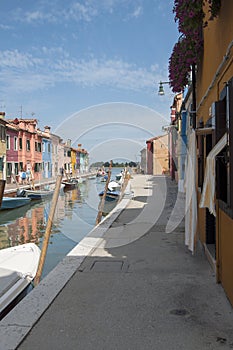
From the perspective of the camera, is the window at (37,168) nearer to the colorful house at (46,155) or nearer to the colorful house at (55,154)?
the colorful house at (46,155)

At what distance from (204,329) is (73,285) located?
6.74 ft

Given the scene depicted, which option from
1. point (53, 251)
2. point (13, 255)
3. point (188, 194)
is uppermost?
point (188, 194)

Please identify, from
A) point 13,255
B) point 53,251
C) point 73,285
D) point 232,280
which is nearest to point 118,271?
point 73,285

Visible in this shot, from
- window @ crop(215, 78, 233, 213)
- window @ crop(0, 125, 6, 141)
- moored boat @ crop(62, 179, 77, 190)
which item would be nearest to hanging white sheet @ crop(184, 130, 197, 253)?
window @ crop(215, 78, 233, 213)

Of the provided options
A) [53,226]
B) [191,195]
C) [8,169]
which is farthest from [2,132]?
[191,195]

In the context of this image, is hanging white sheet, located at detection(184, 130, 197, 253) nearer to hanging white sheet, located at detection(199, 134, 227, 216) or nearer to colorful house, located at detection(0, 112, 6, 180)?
hanging white sheet, located at detection(199, 134, 227, 216)

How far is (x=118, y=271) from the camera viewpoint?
5.73m

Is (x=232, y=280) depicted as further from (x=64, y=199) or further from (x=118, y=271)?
(x=64, y=199)

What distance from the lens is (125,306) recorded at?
423cm

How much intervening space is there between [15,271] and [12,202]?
1564 cm

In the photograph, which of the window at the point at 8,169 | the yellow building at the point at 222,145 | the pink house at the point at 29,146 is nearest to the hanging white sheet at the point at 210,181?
the yellow building at the point at 222,145

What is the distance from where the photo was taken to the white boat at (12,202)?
21.2m

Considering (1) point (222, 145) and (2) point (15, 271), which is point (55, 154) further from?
(1) point (222, 145)

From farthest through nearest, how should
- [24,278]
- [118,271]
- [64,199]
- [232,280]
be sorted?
1. [64,199]
2. [24,278]
3. [118,271]
4. [232,280]
